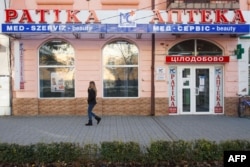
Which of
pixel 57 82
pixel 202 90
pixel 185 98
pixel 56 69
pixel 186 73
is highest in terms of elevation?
pixel 56 69

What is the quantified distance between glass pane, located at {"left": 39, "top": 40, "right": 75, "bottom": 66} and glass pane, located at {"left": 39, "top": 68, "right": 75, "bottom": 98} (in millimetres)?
328

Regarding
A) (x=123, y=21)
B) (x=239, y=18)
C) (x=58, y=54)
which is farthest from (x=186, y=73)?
(x=58, y=54)

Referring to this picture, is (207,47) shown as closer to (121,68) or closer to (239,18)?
(239,18)

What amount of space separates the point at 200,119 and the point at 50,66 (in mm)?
7222

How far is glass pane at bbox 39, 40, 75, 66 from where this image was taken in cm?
1459

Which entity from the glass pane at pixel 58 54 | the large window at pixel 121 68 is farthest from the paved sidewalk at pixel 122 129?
the glass pane at pixel 58 54

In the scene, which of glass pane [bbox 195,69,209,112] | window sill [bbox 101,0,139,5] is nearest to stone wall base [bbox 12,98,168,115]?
glass pane [bbox 195,69,209,112]

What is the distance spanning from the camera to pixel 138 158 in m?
6.75

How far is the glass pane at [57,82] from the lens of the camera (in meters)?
14.6

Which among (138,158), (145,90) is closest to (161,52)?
(145,90)

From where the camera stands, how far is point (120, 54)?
1470cm

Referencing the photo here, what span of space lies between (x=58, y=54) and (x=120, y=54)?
2.90 m

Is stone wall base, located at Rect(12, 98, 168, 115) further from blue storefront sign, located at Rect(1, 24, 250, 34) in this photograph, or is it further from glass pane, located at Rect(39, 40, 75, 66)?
blue storefront sign, located at Rect(1, 24, 250, 34)

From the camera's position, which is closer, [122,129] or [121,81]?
[122,129]
